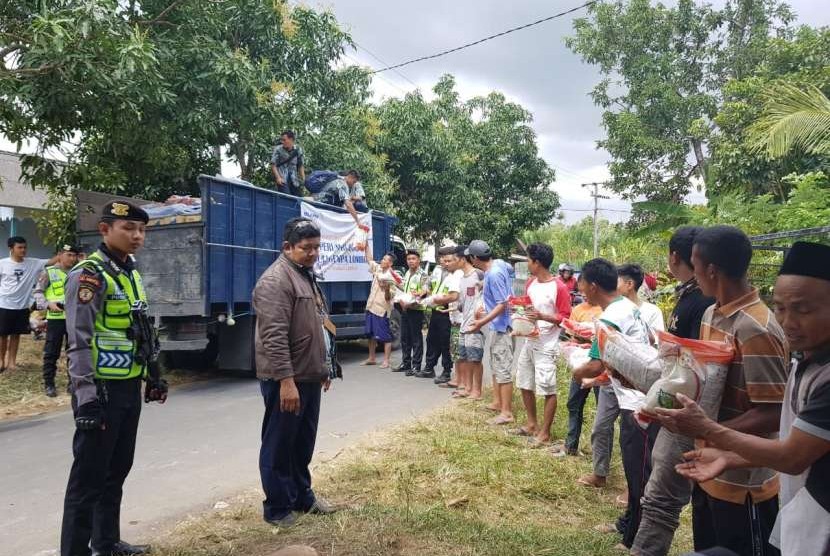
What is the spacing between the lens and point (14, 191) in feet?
52.5

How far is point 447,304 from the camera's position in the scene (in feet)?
27.5

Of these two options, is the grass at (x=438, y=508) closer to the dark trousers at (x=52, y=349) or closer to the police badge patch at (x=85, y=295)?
the police badge patch at (x=85, y=295)

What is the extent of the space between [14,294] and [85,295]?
20.2 feet

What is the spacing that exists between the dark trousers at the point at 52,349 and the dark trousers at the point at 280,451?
4.83m

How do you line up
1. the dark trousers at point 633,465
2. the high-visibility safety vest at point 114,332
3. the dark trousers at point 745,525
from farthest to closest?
the dark trousers at point 633,465 → the high-visibility safety vest at point 114,332 → the dark trousers at point 745,525

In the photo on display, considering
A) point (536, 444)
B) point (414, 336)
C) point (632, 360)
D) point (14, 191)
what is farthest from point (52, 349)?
point (14, 191)

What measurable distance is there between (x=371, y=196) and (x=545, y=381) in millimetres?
9975

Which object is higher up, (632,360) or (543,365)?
(632,360)

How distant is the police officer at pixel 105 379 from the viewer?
2.93 metres

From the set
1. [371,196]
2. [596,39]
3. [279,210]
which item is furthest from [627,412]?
[596,39]

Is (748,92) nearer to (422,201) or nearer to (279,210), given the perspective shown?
(422,201)

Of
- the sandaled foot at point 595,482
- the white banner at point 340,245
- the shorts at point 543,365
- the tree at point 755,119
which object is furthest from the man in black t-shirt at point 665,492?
the tree at point 755,119

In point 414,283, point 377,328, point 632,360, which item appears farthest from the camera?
point 377,328

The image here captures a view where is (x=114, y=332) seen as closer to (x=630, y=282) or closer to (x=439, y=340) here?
(x=630, y=282)
